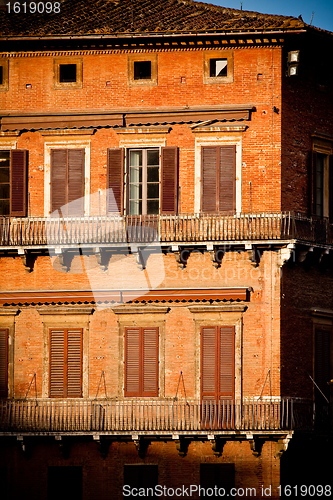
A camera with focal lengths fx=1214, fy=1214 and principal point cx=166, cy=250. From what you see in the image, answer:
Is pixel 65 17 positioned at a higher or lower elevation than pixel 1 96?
higher

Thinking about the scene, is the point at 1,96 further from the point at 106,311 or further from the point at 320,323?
the point at 320,323

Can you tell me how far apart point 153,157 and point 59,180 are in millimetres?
2874

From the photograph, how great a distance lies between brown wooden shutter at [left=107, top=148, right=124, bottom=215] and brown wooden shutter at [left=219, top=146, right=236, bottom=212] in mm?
2901

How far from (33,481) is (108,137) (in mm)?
10217

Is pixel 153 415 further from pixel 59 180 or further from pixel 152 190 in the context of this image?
pixel 59 180

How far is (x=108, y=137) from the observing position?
35.9 meters

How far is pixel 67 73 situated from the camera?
120 feet

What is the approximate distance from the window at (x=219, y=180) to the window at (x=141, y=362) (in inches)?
158

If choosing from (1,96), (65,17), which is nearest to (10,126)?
(1,96)

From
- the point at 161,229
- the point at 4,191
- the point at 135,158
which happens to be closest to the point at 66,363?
the point at 161,229

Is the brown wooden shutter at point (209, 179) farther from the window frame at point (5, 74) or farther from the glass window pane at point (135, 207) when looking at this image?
the window frame at point (5, 74)

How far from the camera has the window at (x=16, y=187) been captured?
35.9 m

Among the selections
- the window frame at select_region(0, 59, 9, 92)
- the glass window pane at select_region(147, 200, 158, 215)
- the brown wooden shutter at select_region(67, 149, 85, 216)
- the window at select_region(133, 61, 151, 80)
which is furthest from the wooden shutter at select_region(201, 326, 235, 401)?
the window frame at select_region(0, 59, 9, 92)

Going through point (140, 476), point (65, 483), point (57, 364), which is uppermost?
point (57, 364)
